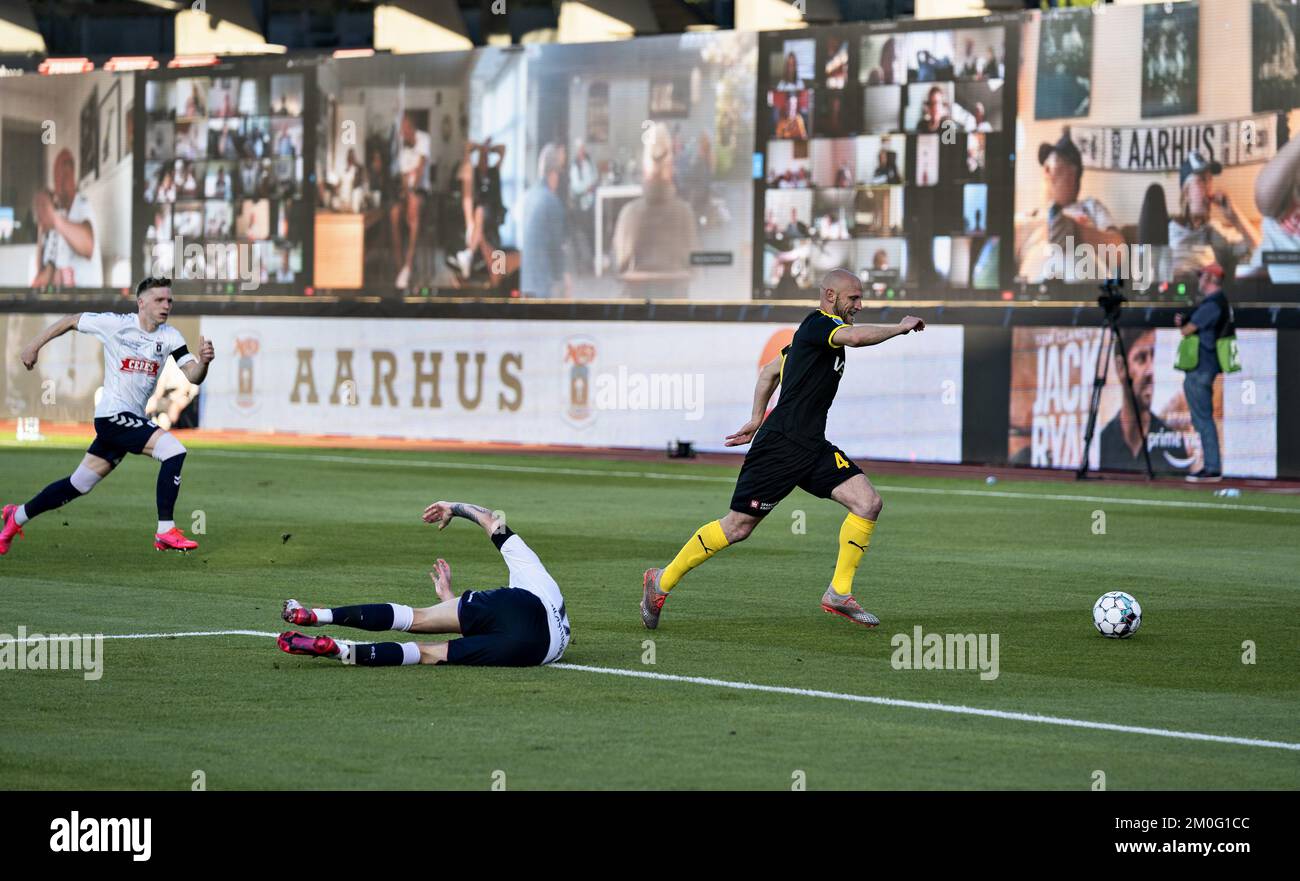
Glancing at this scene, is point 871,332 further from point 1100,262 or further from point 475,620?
point 1100,262

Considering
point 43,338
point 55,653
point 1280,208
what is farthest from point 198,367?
point 1280,208

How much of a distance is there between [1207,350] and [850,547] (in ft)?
48.7

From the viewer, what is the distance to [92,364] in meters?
39.4

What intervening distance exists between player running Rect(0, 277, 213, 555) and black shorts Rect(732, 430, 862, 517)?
546cm

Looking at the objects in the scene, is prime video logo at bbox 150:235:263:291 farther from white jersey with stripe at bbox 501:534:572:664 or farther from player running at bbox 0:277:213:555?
white jersey with stripe at bbox 501:534:572:664

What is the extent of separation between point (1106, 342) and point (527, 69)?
11639mm

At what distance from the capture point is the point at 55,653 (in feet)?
36.6

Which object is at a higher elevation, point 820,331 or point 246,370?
point 820,331

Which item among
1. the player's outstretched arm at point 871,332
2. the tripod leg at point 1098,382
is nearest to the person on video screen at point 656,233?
the tripod leg at point 1098,382

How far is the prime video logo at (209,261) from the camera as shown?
38.0 metres

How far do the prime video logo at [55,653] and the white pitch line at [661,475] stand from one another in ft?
49.6

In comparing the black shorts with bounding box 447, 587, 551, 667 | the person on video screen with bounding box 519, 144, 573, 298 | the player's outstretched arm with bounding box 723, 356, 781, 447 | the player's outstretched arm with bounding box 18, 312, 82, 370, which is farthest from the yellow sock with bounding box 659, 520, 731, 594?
the person on video screen with bounding box 519, 144, 573, 298

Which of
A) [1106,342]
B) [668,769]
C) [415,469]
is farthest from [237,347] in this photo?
[668,769]

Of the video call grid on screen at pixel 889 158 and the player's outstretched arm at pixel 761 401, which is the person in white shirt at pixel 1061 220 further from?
the player's outstretched arm at pixel 761 401
